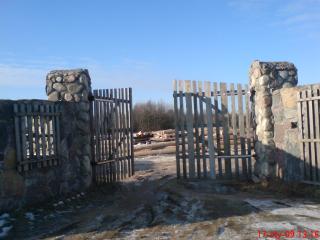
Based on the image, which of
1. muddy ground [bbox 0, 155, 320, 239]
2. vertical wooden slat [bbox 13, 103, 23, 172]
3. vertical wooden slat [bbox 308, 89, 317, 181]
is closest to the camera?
muddy ground [bbox 0, 155, 320, 239]

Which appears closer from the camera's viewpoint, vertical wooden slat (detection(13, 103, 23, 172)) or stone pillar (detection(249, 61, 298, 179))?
vertical wooden slat (detection(13, 103, 23, 172))

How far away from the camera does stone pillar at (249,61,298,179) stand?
9.42 meters

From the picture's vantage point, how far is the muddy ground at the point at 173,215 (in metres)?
5.91

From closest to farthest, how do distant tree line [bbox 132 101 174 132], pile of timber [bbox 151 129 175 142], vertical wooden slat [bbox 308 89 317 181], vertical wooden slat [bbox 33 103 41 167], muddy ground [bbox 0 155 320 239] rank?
muddy ground [bbox 0 155 320 239]
vertical wooden slat [bbox 33 103 41 167]
vertical wooden slat [bbox 308 89 317 181]
pile of timber [bbox 151 129 175 142]
distant tree line [bbox 132 101 174 132]

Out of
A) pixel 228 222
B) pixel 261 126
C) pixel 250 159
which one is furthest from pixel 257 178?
pixel 228 222

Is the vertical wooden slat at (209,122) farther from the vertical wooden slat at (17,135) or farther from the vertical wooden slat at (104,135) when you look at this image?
the vertical wooden slat at (17,135)

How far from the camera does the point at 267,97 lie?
9461 millimetres

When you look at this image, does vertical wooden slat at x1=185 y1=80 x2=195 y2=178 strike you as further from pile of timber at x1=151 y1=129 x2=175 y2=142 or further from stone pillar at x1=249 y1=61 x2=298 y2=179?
pile of timber at x1=151 y1=129 x2=175 y2=142

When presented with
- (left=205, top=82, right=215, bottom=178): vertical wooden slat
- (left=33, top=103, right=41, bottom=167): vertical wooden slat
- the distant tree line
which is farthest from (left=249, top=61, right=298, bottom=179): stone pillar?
the distant tree line

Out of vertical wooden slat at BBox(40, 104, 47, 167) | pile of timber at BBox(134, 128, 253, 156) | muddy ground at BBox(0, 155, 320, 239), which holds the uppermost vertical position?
vertical wooden slat at BBox(40, 104, 47, 167)

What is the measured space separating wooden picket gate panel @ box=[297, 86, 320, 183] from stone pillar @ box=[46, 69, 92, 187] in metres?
4.66

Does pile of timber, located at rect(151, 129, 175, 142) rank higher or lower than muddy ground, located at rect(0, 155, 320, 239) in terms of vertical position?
higher

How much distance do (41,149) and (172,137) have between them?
1552 cm

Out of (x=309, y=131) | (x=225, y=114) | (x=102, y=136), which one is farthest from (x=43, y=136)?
(x=309, y=131)
